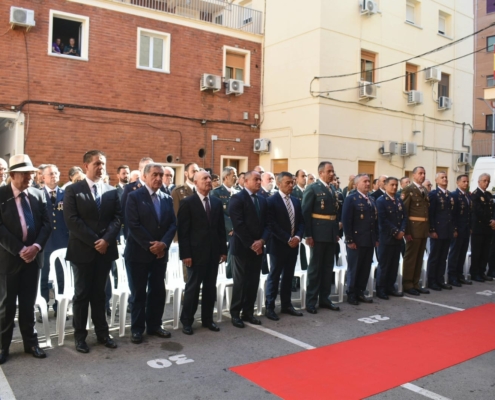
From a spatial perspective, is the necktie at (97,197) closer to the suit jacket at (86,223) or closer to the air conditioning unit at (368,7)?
the suit jacket at (86,223)

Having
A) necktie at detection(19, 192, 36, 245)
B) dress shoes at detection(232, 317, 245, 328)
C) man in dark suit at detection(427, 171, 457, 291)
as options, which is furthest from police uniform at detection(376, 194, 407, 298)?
necktie at detection(19, 192, 36, 245)

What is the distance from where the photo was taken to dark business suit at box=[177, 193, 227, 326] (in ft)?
17.4

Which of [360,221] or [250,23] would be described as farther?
[250,23]

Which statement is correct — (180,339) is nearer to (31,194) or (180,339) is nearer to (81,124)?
(31,194)

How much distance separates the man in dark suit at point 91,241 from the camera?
15.1ft

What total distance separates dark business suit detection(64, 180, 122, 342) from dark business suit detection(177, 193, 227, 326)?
0.76 m

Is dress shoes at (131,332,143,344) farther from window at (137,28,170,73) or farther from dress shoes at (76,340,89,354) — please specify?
window at (137,28,170,73)

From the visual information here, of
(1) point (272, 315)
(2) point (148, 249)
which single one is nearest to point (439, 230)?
(1) point (272, 315)

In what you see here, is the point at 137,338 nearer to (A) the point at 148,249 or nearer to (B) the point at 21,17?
(A) the point at 148,249

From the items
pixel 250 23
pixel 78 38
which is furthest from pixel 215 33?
pixel 78 38

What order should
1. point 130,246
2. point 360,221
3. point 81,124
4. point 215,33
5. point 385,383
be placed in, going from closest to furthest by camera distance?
point 385,383
point 130,246
point 360,221
point 81,124
point 215,33

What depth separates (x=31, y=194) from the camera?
462 centimetres

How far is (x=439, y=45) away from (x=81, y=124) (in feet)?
41.3

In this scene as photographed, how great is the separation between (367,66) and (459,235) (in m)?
8.36
